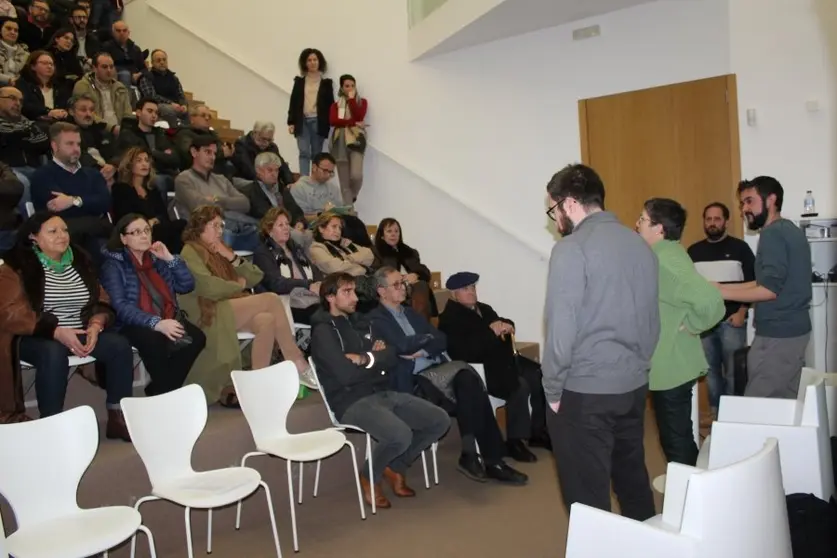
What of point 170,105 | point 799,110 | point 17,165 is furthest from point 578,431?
point 170,105

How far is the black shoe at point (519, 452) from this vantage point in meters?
4.70

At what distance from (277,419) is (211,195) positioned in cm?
218

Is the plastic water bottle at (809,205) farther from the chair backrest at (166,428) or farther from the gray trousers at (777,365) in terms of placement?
the chair backrest at (166,428)

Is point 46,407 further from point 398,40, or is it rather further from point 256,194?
point 398,40

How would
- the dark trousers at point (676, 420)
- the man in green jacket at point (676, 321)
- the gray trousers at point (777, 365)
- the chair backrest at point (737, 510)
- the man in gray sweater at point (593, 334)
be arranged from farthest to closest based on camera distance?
the gray trousers at point (777, 365) → the dark trousers at point (676, 420) → the man in green jacket at point (676, 321) → the man in gray sweater at point (593, 334) → the chair backrest at point (737, 510)

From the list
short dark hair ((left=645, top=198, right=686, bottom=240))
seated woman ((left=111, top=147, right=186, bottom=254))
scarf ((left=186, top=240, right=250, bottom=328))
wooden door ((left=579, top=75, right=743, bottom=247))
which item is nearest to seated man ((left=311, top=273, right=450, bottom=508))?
scarf ((left=186, top=240, right=250, bottom=328))

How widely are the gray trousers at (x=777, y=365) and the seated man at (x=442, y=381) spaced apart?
54.8 inches

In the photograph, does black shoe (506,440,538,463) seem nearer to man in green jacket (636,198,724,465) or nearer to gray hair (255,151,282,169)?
man in green jacket (636,198,724,465)

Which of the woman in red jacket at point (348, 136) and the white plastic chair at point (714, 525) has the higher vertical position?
the woman in red jacket at point (348, 136)

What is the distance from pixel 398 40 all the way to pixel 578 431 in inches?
220

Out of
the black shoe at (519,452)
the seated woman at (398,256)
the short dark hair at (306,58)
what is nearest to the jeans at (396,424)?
the black shoe at (519,452)

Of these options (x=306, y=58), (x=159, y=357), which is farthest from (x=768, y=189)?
(x=306, y=58)

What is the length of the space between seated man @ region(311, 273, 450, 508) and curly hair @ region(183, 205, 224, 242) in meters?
0.88

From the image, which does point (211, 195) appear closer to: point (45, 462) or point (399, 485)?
point (399, 485)
